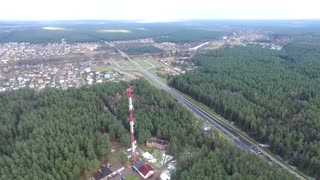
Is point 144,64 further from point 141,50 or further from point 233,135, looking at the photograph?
point 233,135

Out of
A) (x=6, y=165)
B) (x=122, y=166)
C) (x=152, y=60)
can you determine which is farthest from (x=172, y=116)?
(x=152, y=60)

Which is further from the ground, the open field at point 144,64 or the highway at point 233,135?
the open field at point 144,64

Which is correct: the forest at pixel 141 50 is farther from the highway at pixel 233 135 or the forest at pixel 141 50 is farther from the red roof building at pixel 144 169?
the red roof building at pixel 144 169

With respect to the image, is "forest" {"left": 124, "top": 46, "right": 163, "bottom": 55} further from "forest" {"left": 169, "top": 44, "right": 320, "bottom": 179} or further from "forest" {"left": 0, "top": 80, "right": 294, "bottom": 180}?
"forest" {"left": 0, "top": 80, "right": 294, "bottom": 180}

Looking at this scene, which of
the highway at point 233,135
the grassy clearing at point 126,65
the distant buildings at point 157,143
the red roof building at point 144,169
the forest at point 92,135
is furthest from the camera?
the grassy clearing at point 126,65

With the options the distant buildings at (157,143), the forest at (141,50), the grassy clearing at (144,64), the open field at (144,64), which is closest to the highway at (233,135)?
the distant buildings at (157,143)

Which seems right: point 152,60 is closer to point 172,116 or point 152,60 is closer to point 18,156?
point 172,116

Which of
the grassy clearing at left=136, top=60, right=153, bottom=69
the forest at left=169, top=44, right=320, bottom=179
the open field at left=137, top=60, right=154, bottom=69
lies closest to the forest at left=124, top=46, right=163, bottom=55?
the open field at left=137, top=60, right=154, bottom=69
